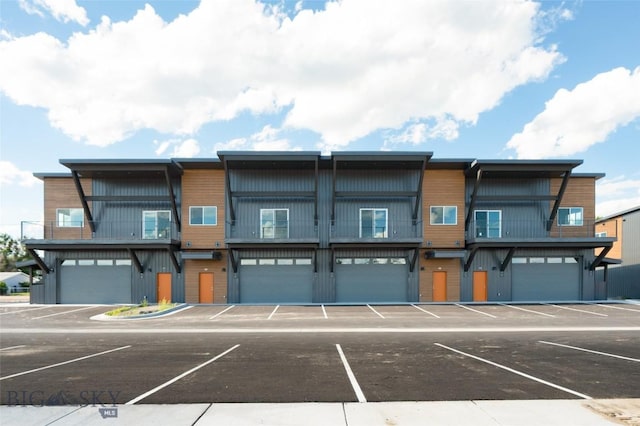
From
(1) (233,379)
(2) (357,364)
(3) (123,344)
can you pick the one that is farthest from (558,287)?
(3) (123,344)

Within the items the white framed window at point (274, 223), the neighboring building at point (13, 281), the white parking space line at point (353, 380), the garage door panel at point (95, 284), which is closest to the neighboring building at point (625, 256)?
the white framed window at point (274, 223)

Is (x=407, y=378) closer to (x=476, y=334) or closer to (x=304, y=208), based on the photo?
(x=476, y=334)

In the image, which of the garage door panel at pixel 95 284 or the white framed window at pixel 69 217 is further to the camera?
the white framed window at pixel 69 217

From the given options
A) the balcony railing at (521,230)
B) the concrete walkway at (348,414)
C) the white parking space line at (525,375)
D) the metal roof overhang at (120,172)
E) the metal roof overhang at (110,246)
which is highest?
the metal roof overhang at (120,172)

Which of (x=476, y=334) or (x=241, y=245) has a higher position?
(x=241, y=245)

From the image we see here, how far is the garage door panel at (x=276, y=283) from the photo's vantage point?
22.8 m

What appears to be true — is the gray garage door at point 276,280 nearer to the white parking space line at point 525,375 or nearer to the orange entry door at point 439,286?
the orange entry door at point 439,286

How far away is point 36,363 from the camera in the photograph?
930cm

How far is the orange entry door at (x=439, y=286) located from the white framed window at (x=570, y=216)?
9519 mm

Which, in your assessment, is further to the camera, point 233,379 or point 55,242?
point 55,242

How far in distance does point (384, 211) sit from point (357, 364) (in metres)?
15.4

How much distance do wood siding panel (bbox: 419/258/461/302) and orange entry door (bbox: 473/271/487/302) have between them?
4.21ft

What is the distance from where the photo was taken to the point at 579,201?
24.4 meters

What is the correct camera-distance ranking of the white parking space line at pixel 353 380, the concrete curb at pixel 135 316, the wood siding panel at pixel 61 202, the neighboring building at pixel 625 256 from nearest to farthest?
the white parking space line at pixel 353 380, the concrete curb at pixel 135 316, the wood siding panel at pixel 61 202, the neighboring building at pixel 625 256
